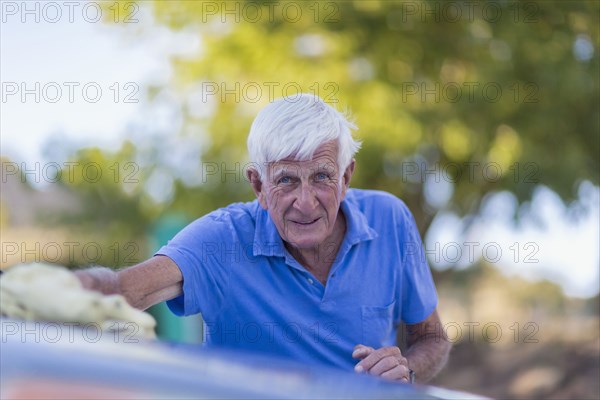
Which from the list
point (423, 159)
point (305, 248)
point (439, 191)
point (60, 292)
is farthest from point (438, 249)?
point (60, 292)

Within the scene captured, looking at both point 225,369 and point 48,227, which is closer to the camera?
point 225,369

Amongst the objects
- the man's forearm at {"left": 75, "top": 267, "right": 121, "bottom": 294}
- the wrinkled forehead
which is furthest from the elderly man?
the man's forearm at {"left": 75, "top": 267, "right": 121, "bottom": 294}

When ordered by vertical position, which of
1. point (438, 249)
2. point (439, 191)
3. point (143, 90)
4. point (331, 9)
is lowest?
point (438, 249)

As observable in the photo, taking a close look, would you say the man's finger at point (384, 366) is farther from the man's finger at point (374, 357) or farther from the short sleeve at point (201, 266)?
the short sleeve at point (201, 266)

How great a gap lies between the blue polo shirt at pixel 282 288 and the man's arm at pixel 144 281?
42 millimetres

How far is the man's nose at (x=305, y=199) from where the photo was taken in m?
3.23

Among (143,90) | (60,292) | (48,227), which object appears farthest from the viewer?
(48,227)

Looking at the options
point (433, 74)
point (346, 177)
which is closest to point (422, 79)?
point (433, 74)

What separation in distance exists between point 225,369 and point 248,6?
22.8 feet

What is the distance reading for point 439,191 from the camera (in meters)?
9.75

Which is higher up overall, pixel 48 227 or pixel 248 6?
pixel 248 6

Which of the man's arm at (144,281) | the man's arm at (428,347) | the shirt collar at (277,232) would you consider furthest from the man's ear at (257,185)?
the man's arm at (428,347)

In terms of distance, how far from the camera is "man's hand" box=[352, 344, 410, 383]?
9.89 ft

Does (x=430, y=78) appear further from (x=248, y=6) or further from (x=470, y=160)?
(x=248, y=6)
